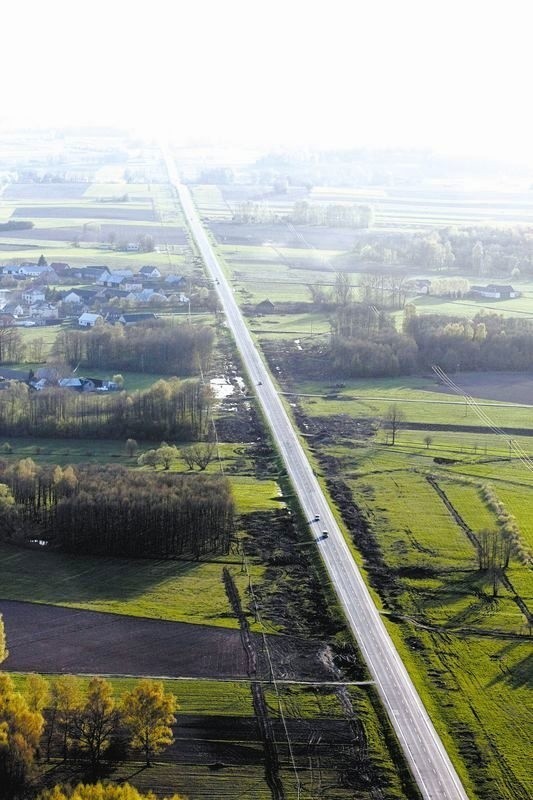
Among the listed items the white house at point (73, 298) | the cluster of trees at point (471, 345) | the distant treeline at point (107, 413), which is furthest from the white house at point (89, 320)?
the cluster of trees at point (471, 345)

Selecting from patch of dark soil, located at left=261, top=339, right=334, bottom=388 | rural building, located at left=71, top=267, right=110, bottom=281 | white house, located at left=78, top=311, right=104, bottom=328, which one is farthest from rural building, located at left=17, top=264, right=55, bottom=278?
patch of dark soil, located at left=261, top=339, right=334, bottom=388

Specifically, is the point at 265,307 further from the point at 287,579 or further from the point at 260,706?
the point at 260,706

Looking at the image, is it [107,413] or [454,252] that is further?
[454,252]

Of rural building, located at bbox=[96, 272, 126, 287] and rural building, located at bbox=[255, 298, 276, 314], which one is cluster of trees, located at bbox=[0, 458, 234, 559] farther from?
rural building, located at bbox=[96, 272, 126, 287]

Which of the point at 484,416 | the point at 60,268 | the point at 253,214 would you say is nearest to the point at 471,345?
the point at 484,416

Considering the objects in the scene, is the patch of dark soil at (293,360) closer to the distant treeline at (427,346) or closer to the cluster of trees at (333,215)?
the distant treeline at (427,346)

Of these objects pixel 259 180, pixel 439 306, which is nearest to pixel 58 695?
pixel 439 306
